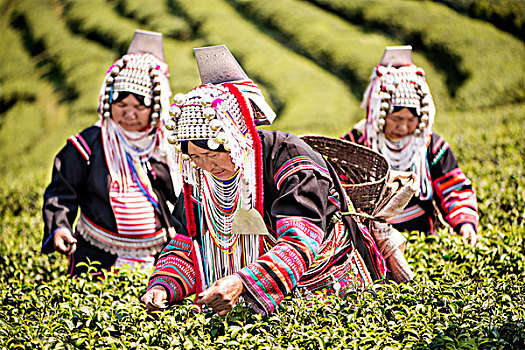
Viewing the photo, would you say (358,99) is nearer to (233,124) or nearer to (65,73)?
(65,73)

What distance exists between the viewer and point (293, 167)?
8.80ft

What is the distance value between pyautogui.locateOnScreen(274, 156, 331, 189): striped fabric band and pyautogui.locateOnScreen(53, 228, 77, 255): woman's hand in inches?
73.3

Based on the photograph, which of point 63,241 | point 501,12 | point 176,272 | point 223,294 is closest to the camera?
point 223,294

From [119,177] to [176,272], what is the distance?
5.25 feet

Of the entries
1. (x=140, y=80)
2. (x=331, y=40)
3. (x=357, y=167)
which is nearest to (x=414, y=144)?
(x=357, y=167)

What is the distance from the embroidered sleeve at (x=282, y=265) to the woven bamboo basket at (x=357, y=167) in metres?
0.61

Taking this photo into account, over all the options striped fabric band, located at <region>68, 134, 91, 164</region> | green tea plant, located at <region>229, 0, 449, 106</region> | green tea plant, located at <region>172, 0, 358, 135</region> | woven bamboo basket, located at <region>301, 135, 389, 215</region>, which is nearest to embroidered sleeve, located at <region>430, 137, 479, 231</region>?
woven bamboo basket, located at <region>301, 135, 389, 215</region>

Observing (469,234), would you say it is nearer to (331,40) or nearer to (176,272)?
(176,272)

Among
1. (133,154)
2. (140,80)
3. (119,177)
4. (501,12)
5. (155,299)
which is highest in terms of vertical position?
(501,12)

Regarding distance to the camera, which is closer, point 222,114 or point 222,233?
point 222,114

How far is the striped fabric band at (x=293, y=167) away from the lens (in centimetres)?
267

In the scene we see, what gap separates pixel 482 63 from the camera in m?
15.5

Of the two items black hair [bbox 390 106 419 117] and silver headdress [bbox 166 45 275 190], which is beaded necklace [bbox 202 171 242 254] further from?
black hair [bbox 390 106 419 117]

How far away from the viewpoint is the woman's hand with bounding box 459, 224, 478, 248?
3979mm
